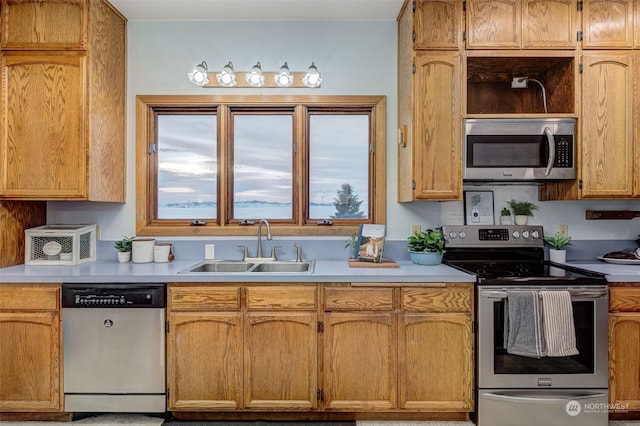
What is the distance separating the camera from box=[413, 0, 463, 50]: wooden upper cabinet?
95.7 inches

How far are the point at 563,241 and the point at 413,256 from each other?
1097 millimetres

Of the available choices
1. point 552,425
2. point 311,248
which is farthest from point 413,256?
point 552,425

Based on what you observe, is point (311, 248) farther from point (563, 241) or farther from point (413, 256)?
point (563, 241)

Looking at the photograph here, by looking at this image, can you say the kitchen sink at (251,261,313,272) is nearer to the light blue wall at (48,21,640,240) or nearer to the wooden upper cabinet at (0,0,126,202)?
the light blue wall at (48,21,640,240)

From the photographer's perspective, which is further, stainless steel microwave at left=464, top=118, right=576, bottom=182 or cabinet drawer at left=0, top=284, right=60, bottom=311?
stainless steel microwave at left=464, top=118, right=576, bottom=182

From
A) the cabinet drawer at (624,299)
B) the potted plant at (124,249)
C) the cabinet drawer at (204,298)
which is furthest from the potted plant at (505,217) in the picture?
the potted plant at (124,249)

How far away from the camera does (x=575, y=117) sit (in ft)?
7.98

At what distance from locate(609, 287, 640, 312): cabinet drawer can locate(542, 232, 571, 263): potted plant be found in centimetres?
52

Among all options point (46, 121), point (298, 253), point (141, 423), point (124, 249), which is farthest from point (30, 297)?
point (298, 253)

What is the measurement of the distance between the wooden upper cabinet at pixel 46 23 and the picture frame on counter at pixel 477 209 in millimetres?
2792

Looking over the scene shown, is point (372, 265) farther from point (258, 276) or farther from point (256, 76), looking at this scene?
point (256, 76)

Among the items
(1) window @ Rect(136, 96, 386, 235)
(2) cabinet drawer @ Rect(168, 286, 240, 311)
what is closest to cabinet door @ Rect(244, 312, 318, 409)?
(2) cabinet drawer @ Rect(168, 286, 240, 311)

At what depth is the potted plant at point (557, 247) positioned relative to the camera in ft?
8.83

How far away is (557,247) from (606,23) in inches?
59.0
